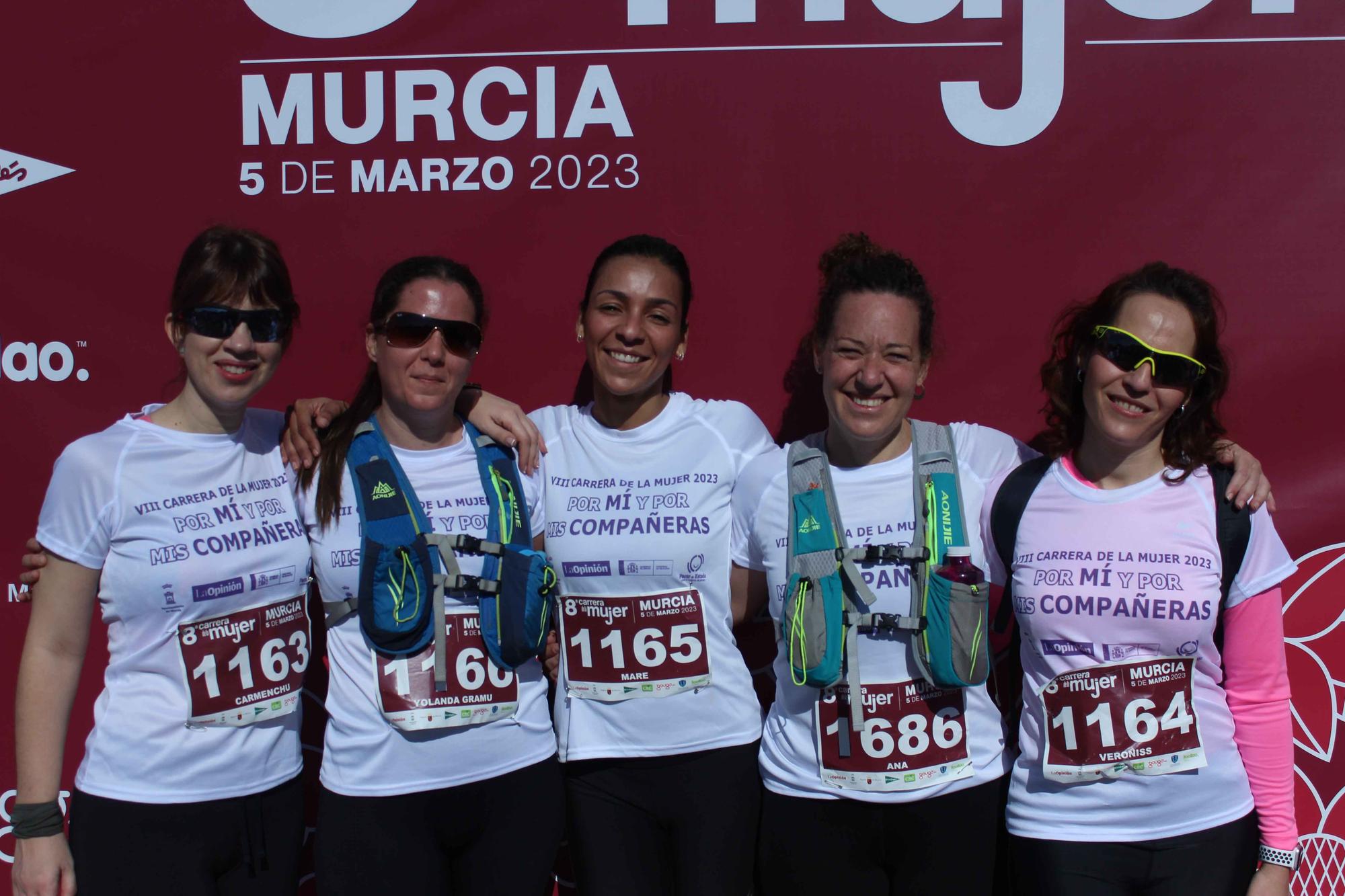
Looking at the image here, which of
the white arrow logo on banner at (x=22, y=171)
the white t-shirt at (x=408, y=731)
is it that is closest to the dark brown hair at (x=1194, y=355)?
the white t-shirt at (x=408, y=731)

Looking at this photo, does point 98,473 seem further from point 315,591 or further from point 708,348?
point 708,348

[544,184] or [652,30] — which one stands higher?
[652,30]

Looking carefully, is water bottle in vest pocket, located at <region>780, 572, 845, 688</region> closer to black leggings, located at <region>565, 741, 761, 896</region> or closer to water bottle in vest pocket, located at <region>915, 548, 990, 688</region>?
water bottle in vest pocket, located at <region>915, 548, 990, 688</region>

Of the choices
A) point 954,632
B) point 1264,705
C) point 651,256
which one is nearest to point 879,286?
point 651,256

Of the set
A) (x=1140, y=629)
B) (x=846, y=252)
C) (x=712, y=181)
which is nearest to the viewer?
(x=1140, y=629)

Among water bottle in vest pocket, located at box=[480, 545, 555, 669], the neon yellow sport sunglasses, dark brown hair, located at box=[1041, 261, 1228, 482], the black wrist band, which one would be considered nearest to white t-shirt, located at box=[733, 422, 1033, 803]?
dark brown hair, located at box=[1041, 261, 1228, 482]

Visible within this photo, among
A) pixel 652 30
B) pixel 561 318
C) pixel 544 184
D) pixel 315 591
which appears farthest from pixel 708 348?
pixel 315 591

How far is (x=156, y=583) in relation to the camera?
213 cm

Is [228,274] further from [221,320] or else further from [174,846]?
[174,846]

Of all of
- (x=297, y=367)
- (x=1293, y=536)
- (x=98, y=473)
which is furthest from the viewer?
(x=297, y=367)

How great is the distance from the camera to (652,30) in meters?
2.98

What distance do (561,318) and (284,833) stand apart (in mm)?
1631

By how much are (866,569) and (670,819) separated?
77 centimetres

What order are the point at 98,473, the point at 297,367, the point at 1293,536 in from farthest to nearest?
the point at 297,367 < the point at 1293,536 < the point at 98,473
